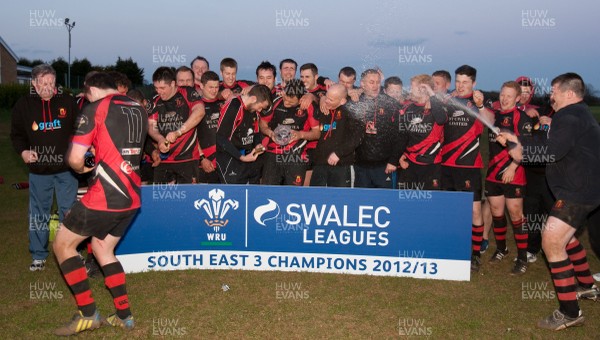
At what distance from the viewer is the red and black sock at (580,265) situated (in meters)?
6.96

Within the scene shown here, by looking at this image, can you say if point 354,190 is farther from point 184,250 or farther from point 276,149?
point 184,250

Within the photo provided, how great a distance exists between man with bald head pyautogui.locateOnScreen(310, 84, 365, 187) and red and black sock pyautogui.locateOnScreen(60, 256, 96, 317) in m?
4.01

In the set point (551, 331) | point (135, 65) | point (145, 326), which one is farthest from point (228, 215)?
point (135, 65)

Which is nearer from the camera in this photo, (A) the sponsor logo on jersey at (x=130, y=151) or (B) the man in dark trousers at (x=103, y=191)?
(B) the man in dark trousers at (x=103, y=191)

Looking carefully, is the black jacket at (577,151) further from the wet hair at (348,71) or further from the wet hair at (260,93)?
the wet hair at (348,71)

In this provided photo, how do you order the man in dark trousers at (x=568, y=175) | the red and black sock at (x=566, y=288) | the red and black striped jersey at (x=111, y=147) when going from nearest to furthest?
the red and black striped jersey at (x=111, y=147)
the man in dark trousers at (x=568, y=175)
the red and black sock at (x=566, y=288)

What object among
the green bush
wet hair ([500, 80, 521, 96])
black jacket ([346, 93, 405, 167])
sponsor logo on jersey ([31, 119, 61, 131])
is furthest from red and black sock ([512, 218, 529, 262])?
the green bush

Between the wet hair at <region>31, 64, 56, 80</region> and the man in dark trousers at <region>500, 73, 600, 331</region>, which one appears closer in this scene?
the man in dark trousers at <region>500, 73, 600, 331</region>

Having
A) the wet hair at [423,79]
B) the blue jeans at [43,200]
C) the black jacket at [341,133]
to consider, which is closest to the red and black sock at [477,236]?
the black jacket at [341,133]

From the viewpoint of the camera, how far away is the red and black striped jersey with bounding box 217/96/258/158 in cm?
835

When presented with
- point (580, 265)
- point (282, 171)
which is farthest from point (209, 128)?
point (580, 265)

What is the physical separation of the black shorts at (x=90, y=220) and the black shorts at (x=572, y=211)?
4.66 metres

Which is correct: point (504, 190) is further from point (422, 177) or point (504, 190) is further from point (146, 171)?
point (146, 171)

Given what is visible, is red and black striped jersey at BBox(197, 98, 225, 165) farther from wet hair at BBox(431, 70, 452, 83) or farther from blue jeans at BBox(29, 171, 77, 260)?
wet hair at BBox(431, 70, 452, 83)
